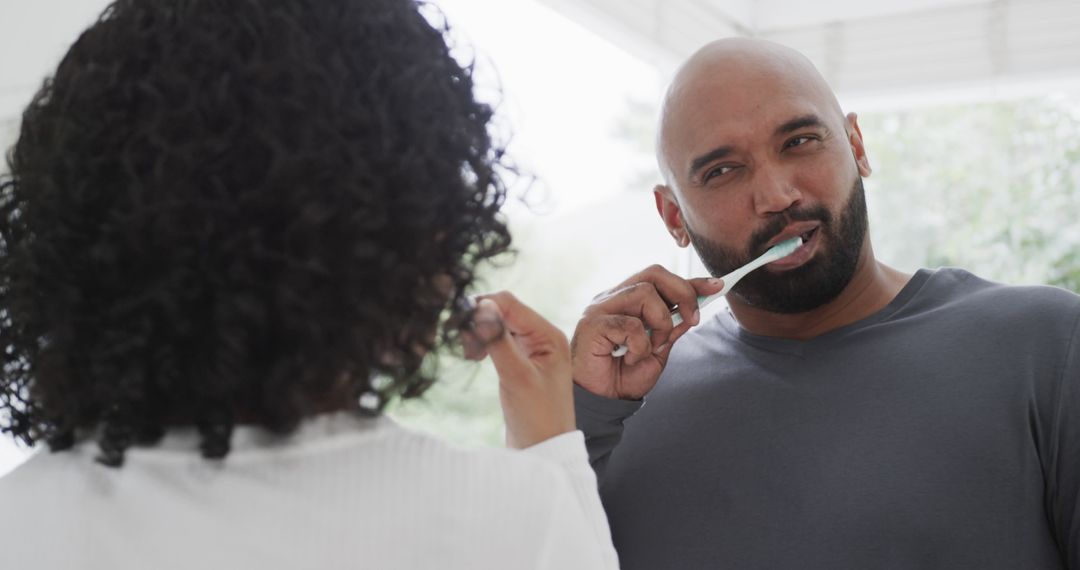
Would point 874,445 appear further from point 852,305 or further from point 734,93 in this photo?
point 734,93

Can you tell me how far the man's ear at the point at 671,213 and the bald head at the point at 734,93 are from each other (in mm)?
43

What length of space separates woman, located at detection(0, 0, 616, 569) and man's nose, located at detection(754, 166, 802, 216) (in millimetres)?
829

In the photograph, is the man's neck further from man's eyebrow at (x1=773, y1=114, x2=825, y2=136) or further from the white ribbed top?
the white ribbed top

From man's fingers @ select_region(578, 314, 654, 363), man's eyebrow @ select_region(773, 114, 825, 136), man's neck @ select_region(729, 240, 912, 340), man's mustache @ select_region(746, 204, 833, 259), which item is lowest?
man's neck @ select_region(729, 240, 912, 340)

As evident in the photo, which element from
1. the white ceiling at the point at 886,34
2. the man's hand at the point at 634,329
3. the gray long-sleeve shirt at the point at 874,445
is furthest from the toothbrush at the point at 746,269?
the white ceiling at the point at 886,34

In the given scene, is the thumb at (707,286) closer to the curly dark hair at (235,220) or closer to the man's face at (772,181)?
the man's face at (772,181)

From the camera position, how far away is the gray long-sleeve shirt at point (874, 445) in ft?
3.69

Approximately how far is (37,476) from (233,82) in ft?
0.87

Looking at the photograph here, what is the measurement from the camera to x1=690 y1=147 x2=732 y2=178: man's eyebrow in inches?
55.9

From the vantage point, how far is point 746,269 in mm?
1344

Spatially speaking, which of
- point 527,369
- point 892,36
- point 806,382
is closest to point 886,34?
point 892,36

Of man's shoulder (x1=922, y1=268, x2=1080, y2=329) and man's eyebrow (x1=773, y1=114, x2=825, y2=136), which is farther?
man's eyebrow (x1=773, y1=114, x2=825, y2=136)

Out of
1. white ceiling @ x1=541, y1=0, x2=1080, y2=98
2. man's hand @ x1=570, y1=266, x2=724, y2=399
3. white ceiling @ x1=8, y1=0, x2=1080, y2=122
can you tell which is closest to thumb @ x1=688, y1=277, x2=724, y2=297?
man's hand @ x1=570, y1=266, x2=724, y2=399

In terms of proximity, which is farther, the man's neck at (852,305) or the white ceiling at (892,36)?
the white ceiling at (892,36)
